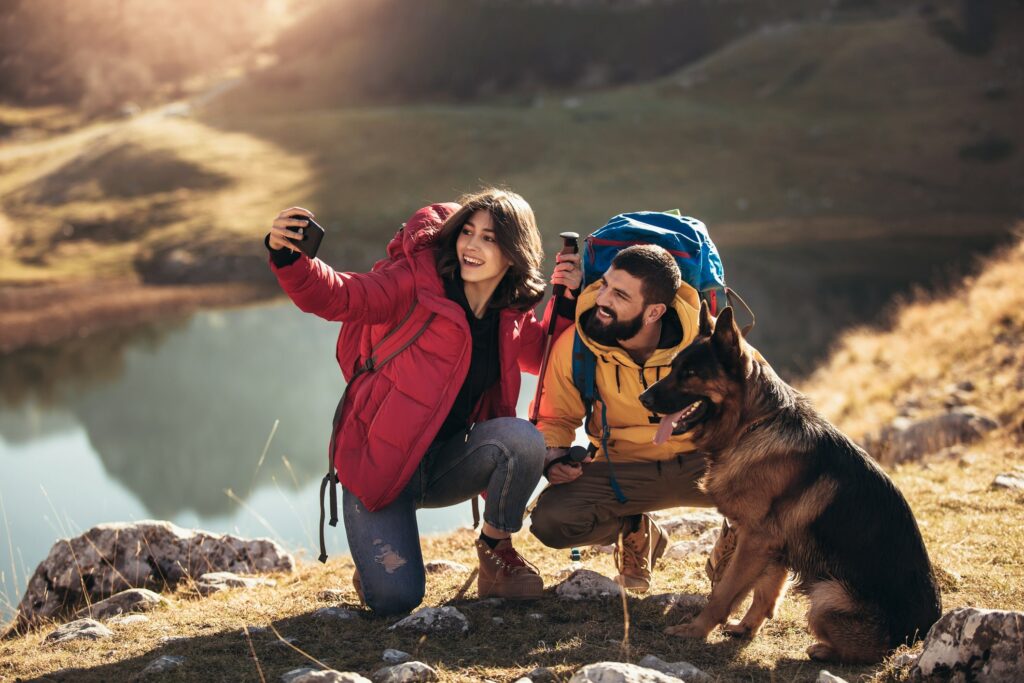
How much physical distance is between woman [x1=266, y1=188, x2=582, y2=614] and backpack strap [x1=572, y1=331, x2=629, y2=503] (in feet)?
1.35

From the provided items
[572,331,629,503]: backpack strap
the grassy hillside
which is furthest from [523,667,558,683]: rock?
[572,331,629,503]: backpack strap

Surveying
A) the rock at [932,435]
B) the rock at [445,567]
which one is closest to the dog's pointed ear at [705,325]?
the rock at [445,567]

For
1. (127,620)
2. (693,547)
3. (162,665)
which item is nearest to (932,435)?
(693,547)

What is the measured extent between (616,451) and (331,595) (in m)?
2.09

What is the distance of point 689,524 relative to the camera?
730 cm

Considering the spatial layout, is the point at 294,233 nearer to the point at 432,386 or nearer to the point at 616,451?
the point at 432,386

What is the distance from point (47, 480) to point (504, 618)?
1261 cm

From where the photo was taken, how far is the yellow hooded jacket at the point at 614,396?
5656 millimetres

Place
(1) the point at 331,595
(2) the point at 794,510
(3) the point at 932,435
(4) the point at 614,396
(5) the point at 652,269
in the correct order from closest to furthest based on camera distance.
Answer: (2) the point at 794,510, (5) the point at 652,269, (4) the point at 614,396, (1) the point at 331,595, (3) the point at 932,435

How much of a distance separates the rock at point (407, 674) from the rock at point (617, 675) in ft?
2.41

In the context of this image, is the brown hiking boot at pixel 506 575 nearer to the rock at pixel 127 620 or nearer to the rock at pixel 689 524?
the rock at pixel 689 524

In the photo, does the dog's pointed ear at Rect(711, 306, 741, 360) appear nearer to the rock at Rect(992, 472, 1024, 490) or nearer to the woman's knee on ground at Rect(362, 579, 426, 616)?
the woman's knee on ground at Rect(362, 579, 426, 616)

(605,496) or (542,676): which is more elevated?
(605,496)

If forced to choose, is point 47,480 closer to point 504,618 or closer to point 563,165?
point 504,618
